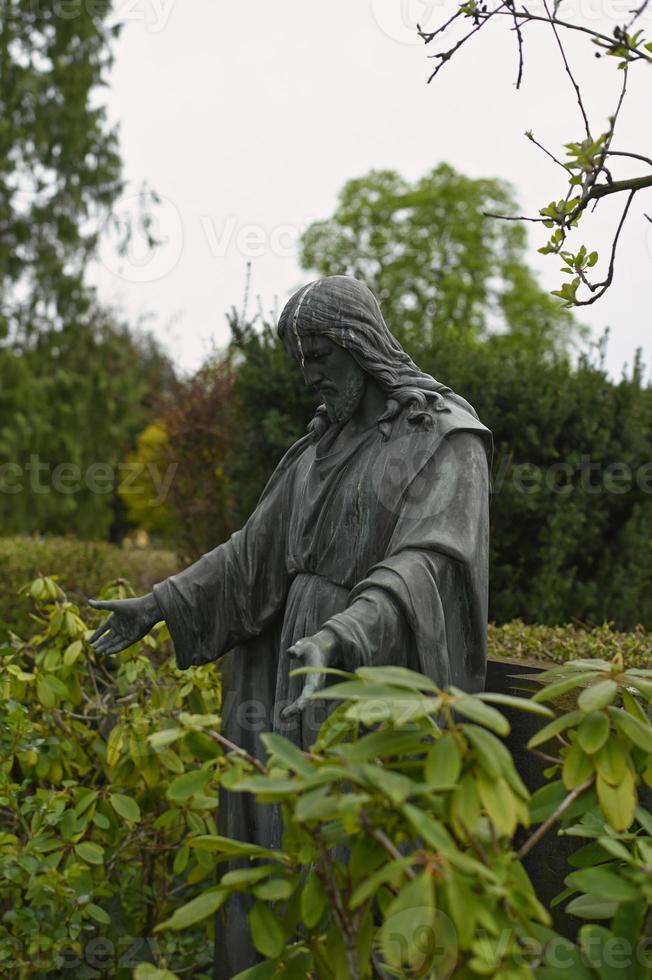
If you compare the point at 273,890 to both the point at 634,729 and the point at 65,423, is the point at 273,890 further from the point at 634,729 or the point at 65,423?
the point at 65,423

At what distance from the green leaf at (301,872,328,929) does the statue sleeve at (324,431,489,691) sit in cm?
68

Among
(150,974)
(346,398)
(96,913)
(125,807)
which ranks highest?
(346,398)

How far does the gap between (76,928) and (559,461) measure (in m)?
4.86

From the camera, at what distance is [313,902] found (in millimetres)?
1907

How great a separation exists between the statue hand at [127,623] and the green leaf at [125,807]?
2.32ft

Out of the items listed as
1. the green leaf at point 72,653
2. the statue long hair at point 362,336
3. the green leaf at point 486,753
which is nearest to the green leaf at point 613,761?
the green leaf at point 486,753

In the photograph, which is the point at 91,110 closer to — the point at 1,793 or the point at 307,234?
the point at 307,234

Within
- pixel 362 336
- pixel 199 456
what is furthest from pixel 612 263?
pixel 199 456

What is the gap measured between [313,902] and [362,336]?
161 cm

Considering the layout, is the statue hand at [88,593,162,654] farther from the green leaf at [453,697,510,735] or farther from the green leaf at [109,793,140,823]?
the green leaf at [453,697,510,735]

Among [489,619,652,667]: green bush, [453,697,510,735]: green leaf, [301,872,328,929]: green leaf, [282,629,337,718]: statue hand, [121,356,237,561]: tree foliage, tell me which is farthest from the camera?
[121,356,237,561]: tree foliage

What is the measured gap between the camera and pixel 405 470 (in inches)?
116

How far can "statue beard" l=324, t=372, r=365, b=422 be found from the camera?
3.07m

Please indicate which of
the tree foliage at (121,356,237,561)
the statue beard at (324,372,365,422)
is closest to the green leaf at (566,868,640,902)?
the statue beard at (324,372,365,422)
